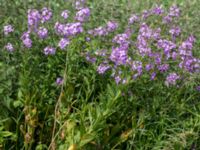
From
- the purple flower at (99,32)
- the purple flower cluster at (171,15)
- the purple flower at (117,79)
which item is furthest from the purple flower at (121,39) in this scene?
the purple flower cluster at (171,15)

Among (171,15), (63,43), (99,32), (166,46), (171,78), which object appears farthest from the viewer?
(171,15)

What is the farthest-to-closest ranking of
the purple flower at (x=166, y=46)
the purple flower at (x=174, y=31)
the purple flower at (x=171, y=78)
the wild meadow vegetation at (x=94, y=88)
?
the purple flower at (x=174, y=31)
the purple flower at (x=166, y=46)
the purple flower at (x=171, y=78)
the wild meadow vegetation at (x=94, y=88)

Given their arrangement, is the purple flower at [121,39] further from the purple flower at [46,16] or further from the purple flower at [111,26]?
the purple flower at [46,16]

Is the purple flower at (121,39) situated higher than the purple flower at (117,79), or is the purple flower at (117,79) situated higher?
the purple flower at (121,39)

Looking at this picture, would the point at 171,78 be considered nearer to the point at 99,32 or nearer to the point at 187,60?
the point at 187,60

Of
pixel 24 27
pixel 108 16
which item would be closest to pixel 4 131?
pixel 24 27

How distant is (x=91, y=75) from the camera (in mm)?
3510

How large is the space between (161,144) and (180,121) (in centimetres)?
24

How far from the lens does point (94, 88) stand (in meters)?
3.48

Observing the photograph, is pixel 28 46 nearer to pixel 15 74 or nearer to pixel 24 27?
pixel 15 74

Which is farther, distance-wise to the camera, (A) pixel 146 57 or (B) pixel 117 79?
(A) pixel 146 57

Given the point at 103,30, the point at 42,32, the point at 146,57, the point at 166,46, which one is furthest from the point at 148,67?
the point at 42,32

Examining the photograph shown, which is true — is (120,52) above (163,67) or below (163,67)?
above

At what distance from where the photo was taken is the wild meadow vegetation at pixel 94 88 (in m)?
3.18
